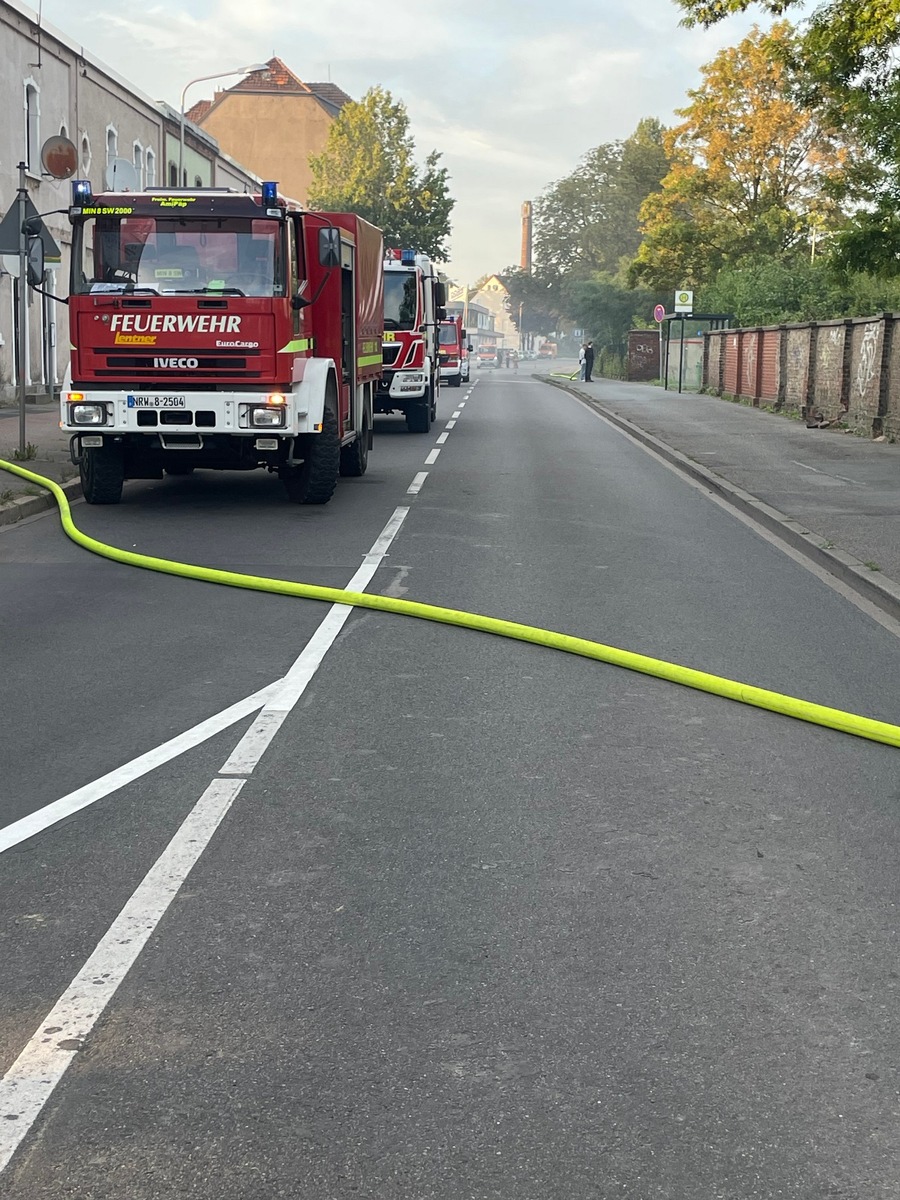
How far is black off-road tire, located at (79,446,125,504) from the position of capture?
46.8ft

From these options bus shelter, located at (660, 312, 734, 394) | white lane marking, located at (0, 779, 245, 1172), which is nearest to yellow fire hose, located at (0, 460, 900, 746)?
white lane marking, located at (0, 779, 245, 1172)

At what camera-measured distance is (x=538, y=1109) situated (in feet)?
10.6

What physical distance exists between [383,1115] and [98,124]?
1465 inches

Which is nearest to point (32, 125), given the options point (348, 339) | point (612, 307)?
point (348, 339)

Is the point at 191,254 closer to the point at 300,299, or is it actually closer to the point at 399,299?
the point at 300,299

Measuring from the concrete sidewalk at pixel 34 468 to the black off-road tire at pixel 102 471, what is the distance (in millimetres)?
515

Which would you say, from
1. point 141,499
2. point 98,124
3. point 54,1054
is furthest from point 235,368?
point 98,124

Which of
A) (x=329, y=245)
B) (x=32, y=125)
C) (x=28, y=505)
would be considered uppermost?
(x=32, y=125)

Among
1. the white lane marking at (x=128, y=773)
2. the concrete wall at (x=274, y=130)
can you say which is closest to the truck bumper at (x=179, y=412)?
the white lane marking at (x=128, y=773)

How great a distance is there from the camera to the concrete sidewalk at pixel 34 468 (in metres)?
13.9

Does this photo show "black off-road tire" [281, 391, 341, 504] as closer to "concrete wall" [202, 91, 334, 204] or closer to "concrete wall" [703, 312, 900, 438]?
"concrete wall" [703, 312, 900, 438]

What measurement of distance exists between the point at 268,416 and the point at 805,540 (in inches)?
195

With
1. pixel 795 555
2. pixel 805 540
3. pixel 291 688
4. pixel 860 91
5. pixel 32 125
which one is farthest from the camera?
pixel 32 125

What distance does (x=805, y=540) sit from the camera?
1288cm
